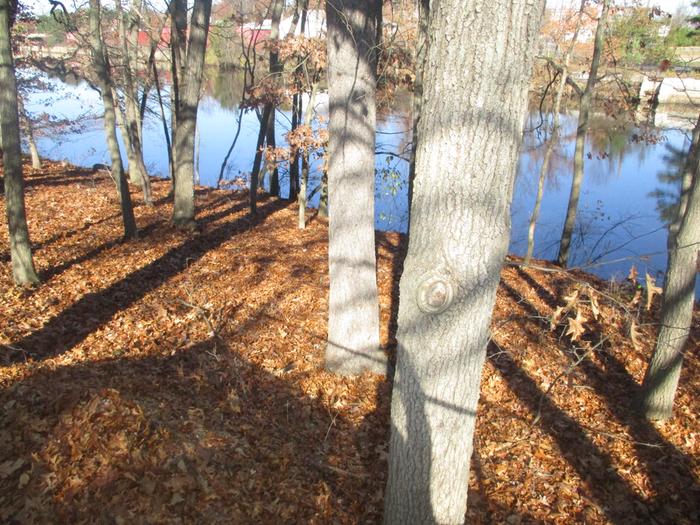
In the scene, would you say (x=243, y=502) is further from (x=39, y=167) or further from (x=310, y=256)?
(x=39, y=167)

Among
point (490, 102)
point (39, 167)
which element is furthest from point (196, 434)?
point (39, 167)

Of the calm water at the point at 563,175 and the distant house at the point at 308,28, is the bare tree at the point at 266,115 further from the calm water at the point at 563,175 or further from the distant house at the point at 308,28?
the calm water at the point at 563,175

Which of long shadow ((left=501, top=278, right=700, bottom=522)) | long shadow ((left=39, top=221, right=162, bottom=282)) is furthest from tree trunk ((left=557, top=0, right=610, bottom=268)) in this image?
long shadow ((left=39, top=221, right=162, bottom=282))

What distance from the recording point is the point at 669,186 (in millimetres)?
18500

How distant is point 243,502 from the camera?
3703 millimetres

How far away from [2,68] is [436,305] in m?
6.65

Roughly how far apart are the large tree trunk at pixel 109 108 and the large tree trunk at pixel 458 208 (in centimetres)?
755

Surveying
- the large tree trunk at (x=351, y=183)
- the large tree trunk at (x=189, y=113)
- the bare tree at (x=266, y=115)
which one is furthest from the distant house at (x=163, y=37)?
the large tree trunk at (x=351, y=183)

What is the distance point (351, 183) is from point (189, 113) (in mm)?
6179

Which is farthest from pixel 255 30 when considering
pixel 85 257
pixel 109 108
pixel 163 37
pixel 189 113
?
pixel 85 257

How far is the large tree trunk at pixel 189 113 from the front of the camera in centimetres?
954

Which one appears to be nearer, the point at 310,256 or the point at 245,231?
the point at 310,256

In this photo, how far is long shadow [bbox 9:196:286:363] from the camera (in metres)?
5.72

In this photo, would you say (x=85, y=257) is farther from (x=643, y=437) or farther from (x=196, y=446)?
(x=643, y=437)
